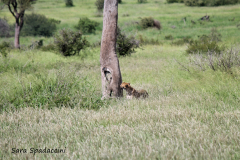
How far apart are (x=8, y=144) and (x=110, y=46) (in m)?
3.20

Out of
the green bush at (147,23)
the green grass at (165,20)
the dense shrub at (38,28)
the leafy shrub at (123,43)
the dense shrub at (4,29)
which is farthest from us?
the dense shrub at (38,28)

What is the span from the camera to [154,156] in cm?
234

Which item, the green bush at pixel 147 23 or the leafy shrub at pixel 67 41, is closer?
the leafy shrub at pixel 67 41

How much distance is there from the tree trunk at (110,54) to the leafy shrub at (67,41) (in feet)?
32.0

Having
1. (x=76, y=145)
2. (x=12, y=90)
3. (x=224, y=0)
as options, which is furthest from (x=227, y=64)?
(x=224, y=0)

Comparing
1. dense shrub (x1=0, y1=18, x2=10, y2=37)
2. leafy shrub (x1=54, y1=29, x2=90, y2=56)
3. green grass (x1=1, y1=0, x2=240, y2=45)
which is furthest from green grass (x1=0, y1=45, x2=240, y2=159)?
dense shrub (x1=0, y1=18, x2=10, y2=37)

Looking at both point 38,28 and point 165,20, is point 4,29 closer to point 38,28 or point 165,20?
point 38,28

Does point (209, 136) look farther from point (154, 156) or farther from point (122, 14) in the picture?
point (122, 14)

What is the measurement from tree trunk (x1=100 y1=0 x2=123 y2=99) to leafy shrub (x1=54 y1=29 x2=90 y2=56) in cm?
976

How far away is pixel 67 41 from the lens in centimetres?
1458

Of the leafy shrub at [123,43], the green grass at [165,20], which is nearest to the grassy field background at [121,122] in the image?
the leafy shrub at [123,43]

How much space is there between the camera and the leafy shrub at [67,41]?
1449 centimetres

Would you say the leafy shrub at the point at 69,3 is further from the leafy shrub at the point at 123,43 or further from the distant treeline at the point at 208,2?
the leafy shrub at the point at 123,43

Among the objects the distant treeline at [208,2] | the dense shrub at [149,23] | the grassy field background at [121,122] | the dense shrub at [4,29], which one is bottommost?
the dense shrub at [4,29]
